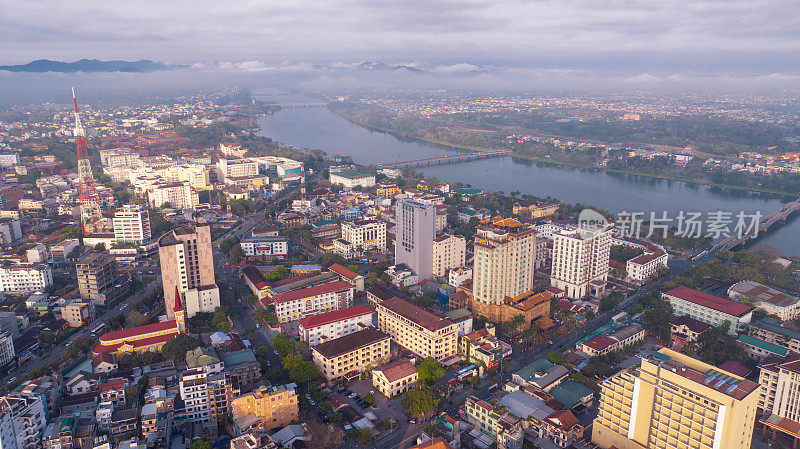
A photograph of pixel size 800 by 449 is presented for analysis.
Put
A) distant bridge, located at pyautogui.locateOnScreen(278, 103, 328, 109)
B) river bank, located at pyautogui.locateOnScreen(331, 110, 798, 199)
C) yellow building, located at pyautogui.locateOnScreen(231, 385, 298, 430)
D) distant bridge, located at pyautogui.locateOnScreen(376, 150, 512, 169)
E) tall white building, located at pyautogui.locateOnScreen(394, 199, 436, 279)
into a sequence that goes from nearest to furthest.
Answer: yellow building, located at pyautogui.locateOnScreen(231, 385, 298, 430)
tall white building, located at pyautogui.locateOnScreen(394, 199, 436, 279)
river bank, located at pyautogui.locateOnScreen(331, 110, 798, 199)
distant bridge, located at pyautogui.locateOnScreen(376, 150, 512, 169)
distant bridge, located at pyautogui.locateOnScreen(278, 103, 328, 109)

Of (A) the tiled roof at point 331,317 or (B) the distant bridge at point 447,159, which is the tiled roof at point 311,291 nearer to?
(A) the tiled roof at point 331,317

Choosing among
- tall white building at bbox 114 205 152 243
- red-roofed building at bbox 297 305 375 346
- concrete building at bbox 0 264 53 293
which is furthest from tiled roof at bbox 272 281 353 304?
tall white building at bbox 114 205 152 243

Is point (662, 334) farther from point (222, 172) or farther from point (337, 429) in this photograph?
point (222, 172)

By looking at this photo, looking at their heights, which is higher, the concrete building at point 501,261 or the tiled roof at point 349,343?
the concrete building at point 501,261

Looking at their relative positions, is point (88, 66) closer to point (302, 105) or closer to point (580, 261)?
point (302, 105)

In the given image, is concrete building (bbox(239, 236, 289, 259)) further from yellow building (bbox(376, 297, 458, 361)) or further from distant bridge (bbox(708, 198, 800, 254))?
distant bridge (bbox(708, 198, 800, 254))

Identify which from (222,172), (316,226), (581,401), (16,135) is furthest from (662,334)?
(16,135)

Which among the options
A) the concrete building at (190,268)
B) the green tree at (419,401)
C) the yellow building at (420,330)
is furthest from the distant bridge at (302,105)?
the green tree at (419,401)
